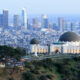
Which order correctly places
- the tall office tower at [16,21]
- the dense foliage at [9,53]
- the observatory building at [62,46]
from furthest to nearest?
the tall office tower at [16,21]
the observatory building at [62,46]
the dense foliage at [9,53]

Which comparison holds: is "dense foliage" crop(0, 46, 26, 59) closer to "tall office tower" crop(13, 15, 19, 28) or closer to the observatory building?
the observatory building

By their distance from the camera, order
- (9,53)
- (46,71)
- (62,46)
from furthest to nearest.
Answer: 1. (62,46)
2. (9,53)
3. (46,71)

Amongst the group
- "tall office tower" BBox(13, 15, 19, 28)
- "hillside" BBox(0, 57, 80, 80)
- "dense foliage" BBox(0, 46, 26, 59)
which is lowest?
"hillside" BBox(0, 57, 80, 80)

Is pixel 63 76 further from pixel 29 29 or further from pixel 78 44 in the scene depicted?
pixel 29 29

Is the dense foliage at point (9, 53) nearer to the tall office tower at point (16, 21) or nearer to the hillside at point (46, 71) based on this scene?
the hillside at point (46, 71)

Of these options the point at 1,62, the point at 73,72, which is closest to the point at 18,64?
the point at 1,62

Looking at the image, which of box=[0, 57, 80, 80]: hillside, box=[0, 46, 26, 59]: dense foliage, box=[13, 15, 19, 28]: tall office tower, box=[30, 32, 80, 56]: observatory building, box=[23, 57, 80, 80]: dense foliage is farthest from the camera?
box=[13, 15, 19, 28]: tall office tower

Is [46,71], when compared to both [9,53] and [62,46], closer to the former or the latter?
[9,53]

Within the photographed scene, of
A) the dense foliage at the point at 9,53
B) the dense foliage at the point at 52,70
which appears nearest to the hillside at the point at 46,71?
the dense foliage at the point at 52,70

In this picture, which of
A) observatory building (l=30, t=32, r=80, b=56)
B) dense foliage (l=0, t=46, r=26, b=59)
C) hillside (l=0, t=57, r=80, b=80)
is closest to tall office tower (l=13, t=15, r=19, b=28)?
observatory building (l=30, t=32, r=80, b=56)

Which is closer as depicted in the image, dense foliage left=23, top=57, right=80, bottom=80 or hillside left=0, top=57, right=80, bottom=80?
hillside left=0, top=57, right=80, bottom=80

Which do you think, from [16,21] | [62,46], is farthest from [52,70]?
[16,21]
